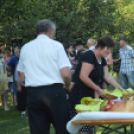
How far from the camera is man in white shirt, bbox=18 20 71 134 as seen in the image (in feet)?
10.3

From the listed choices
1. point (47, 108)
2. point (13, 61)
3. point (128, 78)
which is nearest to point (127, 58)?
point (128, 78)

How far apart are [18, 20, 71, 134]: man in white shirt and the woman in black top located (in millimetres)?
579

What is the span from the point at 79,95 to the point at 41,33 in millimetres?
1115

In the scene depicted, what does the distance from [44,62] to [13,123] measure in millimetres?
4016

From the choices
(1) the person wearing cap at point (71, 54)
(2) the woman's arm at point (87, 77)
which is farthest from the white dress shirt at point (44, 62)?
(1) the person wearing cap at point (71, 54)

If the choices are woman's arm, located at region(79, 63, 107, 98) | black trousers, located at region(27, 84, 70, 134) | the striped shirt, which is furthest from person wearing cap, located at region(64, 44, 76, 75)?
black trousers, located at region(27, 84, 70, 134)

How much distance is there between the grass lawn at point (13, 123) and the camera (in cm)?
611

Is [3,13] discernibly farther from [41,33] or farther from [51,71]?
[51,71]

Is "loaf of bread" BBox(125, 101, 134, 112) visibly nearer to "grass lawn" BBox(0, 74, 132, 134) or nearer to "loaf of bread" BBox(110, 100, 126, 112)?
"loaf of bread" BBox(110, 100, 126, 112)

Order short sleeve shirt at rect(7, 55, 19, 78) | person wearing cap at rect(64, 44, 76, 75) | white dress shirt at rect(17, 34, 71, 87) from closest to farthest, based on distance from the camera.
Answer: white dress shirt at rect(17, 34, 71, 87), short sleeve shirt at rect(7, 55, 19, 78), person wearing cap at rect(64, 44, 76, 75)

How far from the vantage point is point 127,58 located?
891cm

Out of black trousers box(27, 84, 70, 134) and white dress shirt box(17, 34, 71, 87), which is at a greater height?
white dress shirt box(17, 34, 71, 87)

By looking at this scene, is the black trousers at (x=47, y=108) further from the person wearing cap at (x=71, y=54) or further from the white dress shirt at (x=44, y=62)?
the person wearing cap at (x=71, y=54)

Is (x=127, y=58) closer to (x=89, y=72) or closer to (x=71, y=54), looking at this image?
(x=71, y=54)
